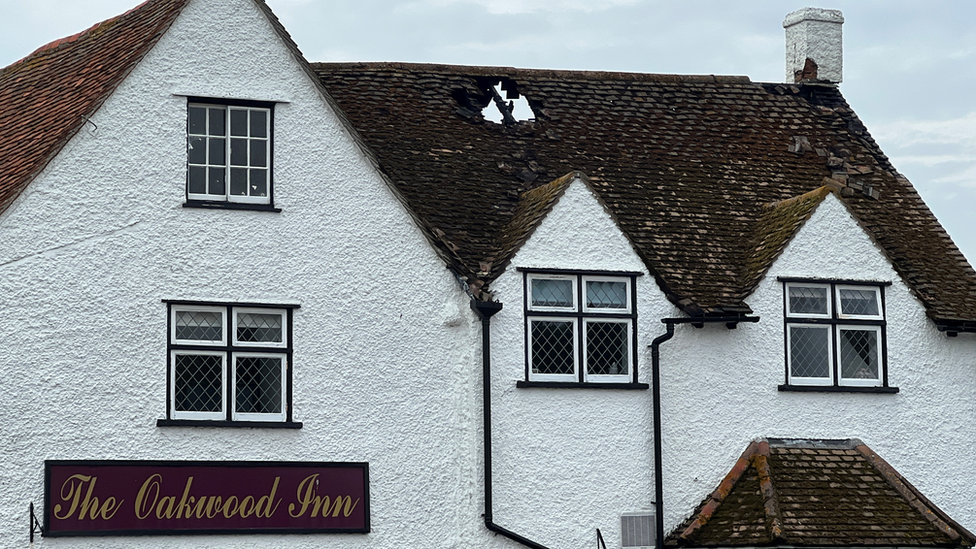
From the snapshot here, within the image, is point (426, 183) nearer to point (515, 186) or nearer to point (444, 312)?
point (515, 186)

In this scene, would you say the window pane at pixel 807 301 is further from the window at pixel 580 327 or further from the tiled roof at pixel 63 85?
the tiled roof at pixel 63 85

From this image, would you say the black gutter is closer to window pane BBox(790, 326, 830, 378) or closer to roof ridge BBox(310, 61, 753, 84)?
window pane BBox(790, 326, 830, 378)

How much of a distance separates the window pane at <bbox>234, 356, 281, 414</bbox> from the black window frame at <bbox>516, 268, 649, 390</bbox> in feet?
10.5

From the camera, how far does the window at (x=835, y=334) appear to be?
869 inches

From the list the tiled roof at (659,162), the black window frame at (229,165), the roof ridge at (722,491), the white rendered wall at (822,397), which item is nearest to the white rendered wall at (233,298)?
the black window frame at (229,165)

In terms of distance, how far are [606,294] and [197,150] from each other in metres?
5.82

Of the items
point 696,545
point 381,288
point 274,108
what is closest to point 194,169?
point 274,108

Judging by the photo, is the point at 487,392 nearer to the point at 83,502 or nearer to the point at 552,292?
the point at 552,292

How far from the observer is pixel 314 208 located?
19.9m

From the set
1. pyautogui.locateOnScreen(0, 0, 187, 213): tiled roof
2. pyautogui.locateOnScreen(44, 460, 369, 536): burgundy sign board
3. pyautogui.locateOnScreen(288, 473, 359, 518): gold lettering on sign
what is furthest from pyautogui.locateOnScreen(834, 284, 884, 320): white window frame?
pyautogui.locateOnScreen(0, 0, 187, 213): tiled roof

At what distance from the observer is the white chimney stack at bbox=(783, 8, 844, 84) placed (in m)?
26.6

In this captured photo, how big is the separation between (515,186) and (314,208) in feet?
13.3

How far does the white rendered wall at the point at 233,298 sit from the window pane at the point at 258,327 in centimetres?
25

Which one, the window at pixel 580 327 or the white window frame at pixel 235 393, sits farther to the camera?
the window at pixel 580 327
